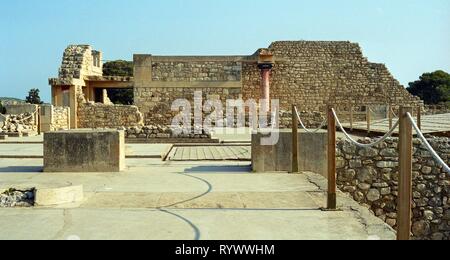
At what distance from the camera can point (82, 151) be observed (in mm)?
7762

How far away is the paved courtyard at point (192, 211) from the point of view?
4.12 metres

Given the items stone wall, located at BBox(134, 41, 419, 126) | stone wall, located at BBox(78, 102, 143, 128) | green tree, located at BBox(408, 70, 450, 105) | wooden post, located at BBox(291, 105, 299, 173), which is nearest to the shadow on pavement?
wooden post, located at BBox(291, 105, 299, 173)

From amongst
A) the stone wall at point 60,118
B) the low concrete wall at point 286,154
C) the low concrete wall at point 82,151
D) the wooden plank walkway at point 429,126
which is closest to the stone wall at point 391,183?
the low concrete wall at point 286,154

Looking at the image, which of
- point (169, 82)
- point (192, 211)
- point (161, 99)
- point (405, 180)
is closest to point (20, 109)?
point (161, 99)

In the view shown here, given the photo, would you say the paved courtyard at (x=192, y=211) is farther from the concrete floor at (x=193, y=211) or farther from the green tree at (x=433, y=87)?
the green tree at (x=433, y=87)

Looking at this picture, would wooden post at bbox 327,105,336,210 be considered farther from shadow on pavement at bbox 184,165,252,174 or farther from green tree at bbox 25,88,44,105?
A: green tree at bbox 25,88,44,105

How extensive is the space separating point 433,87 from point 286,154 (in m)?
55.2

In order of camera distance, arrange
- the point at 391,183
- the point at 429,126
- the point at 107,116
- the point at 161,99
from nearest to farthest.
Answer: the point at 391,183
the point at 429,126
the point at 107,116
the point at 161,99

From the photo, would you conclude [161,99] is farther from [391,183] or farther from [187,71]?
[391,183]

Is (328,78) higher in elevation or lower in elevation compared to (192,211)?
higher

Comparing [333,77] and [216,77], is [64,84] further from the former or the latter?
[333,77]

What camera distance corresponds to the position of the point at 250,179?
286 inches

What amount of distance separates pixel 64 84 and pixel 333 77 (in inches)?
583

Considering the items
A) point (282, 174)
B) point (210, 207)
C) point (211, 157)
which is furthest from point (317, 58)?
point (210, 207)
